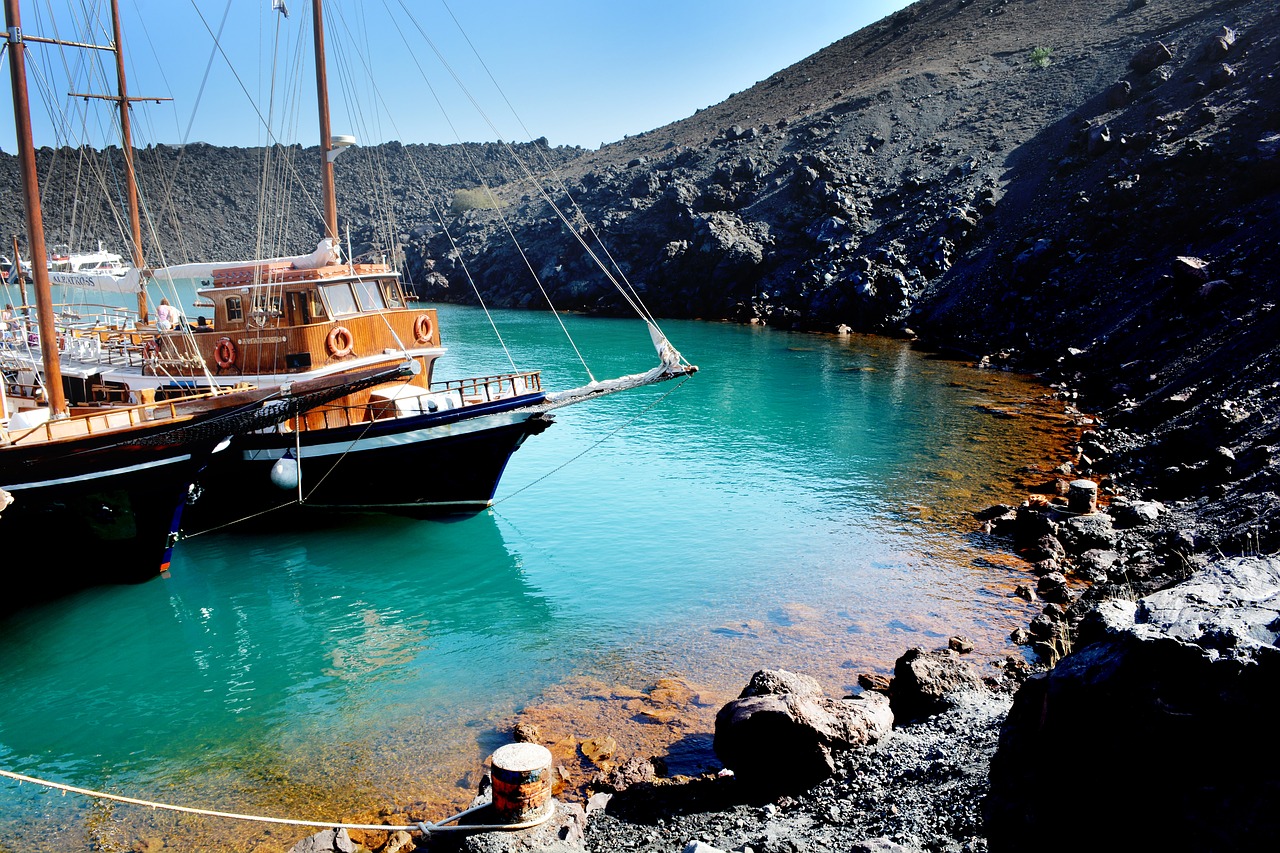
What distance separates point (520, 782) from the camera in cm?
871

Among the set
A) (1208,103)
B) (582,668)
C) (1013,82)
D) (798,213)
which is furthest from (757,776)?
(1013,82)

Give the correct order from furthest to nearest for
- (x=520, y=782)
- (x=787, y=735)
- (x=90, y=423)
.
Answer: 1. (x=90, y=423)
2. (x=787, y=735)
3. (x=520, y=782)

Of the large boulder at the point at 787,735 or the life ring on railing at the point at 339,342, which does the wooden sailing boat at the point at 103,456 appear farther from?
the large boulder at the point at 787,735

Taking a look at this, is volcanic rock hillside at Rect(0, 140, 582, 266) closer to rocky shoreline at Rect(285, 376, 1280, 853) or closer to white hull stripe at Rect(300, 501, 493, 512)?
white hull stripe at Rect(300, 501, 493, 512)

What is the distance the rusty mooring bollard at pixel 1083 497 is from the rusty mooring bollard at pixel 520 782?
1610 cm

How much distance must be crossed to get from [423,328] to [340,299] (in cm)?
252

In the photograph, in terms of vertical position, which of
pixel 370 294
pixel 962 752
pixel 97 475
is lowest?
pixel 962 752

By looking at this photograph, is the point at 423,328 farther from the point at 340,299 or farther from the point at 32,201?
the point at 32,201

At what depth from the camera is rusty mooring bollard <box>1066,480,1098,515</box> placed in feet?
64.7

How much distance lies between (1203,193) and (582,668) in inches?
1825

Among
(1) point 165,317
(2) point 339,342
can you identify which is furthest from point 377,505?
(1) point 165,317

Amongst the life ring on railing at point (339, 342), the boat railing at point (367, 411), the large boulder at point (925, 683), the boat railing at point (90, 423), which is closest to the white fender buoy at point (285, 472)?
the boat railing at point (367, 411)

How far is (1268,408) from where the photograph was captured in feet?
70.7

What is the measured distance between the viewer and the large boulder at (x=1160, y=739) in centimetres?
563
